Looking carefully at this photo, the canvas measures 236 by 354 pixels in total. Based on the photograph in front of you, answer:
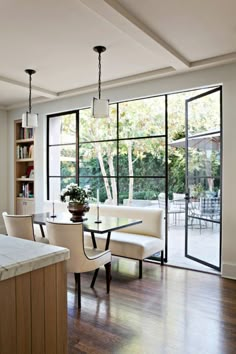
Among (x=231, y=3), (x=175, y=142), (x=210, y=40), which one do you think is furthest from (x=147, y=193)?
(x=231, y=3)

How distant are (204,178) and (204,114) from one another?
0.89 metres

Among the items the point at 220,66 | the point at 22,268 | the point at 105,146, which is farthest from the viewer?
the point at 105,146

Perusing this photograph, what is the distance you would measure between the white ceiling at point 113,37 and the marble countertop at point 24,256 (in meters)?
1.89

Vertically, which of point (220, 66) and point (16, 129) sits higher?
point (220, 66)

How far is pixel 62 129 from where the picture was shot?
595 cm

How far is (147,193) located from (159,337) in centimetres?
261

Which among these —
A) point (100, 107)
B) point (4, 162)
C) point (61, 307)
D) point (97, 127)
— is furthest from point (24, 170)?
point (61, 307)

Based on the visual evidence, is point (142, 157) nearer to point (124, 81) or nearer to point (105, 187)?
point (105, 187)

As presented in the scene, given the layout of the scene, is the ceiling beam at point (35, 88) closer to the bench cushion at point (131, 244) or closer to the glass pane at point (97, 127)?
the glass pane at point (97, 127)

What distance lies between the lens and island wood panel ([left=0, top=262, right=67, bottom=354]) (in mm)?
1361

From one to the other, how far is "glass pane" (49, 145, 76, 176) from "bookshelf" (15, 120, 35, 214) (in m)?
0.48

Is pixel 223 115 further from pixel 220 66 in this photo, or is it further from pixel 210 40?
pixel 210 40

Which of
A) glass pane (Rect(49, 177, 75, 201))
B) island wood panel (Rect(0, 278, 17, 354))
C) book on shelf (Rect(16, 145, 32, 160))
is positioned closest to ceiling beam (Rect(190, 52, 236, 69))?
glass pane (Rect(49, 177, 75, 201))

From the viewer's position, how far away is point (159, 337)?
2477mm
